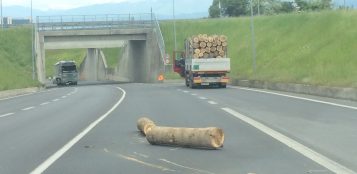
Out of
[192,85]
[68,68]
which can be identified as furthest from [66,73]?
[192,85]

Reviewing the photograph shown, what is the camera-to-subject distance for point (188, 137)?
40.4 feet

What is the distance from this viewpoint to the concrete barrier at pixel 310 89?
27.4 meters

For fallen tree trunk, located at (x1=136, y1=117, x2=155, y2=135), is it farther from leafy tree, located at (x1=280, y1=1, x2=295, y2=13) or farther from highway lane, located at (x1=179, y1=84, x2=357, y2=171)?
leafy tree, located at (x1=280, y1=1, x2=295, y2=13)

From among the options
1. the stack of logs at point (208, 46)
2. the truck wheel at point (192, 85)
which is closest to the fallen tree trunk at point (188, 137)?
the stack of logs at point (208, 46)

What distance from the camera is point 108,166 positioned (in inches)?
405

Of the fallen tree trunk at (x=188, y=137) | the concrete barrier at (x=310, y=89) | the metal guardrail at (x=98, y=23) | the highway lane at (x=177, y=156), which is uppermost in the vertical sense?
the metal guardrail at (x=98, y=23)

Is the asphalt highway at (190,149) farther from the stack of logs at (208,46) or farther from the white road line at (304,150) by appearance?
the stack of logs at (208,46)

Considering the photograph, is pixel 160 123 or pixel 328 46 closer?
pixel 160 123

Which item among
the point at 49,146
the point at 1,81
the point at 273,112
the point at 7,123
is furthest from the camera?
the point at 1,81

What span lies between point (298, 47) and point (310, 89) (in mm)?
26541

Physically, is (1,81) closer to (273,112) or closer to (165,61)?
(165,61)

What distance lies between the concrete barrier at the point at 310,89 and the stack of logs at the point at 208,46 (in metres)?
3.10

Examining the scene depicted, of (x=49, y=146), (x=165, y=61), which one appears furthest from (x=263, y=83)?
(x=165, y=61)

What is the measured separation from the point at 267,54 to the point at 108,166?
53447 millimetres
